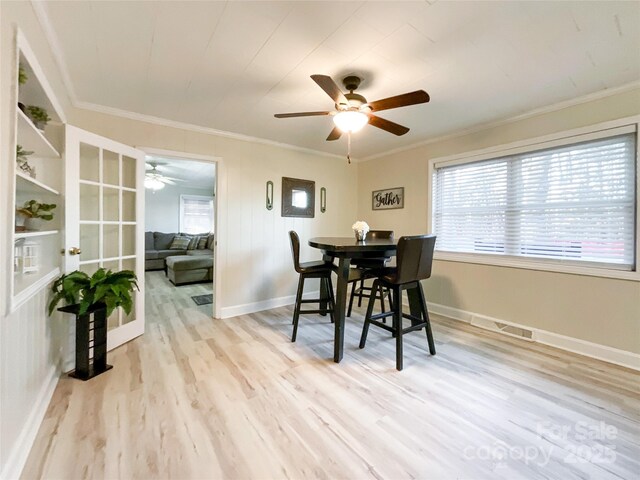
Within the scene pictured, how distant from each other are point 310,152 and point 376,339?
2710mm

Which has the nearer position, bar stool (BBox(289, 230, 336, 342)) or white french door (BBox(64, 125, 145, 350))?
white french door (BBox(64, 125, 145, 350))

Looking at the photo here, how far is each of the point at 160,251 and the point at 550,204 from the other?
725 cm

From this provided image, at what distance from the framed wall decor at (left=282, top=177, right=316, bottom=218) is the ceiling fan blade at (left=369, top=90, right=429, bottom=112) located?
209cm

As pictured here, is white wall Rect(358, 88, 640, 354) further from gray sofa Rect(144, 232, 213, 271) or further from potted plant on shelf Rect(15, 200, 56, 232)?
gray sofa Rect(144, 232, 213, 271)

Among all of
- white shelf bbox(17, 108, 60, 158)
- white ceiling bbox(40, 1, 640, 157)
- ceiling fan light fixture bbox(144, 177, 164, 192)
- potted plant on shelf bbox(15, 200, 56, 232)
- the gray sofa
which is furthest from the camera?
the gray sofa

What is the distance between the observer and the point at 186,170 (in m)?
5.82

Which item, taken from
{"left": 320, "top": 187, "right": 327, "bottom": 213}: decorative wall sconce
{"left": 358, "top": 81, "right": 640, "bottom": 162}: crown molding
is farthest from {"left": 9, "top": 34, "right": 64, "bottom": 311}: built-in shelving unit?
{"left": 358, "top": 81, "right": 640, "bottom": 162}: crown molding

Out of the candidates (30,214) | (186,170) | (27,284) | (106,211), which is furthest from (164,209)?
(27,284)

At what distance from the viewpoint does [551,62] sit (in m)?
1.87

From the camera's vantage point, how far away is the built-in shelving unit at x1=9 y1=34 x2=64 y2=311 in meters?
1.30

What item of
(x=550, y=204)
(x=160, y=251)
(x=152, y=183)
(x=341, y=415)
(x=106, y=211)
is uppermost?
(x=152, y=183)

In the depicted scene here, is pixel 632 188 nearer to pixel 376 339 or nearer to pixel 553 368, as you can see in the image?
pixel 553 368

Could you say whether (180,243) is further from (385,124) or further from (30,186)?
(385,124)

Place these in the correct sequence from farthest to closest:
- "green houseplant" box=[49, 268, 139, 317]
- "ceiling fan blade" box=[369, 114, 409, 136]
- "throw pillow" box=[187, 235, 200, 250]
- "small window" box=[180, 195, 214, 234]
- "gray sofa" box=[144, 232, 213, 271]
A: "small window" box=[180, 195, 214, 234] → "throw pillow" box=[187, 235, 200, 250] → "gray sofa" box=[144, 232, 213, 271] → "ceiling fan blade" box=[369, 114, 409, 136] → "green houseplant" box=[49, 268, 139, 317]
